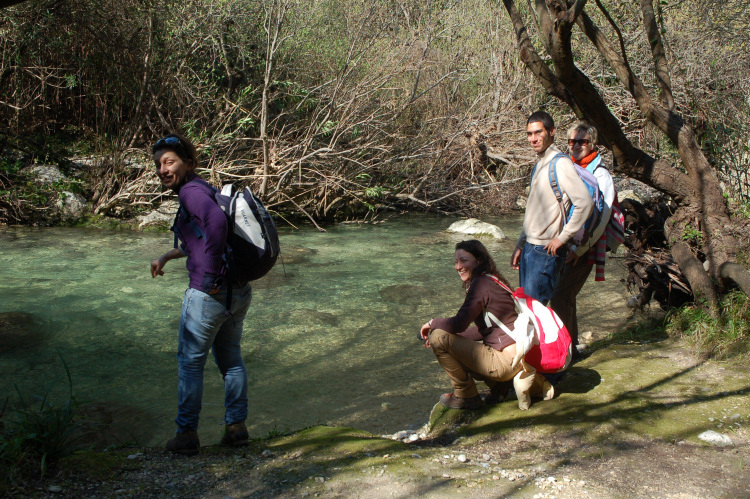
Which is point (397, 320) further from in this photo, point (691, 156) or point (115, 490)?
point (115, 490)

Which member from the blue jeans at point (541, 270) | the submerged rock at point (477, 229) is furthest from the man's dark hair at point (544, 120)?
the submerged rock at point (477, 229)

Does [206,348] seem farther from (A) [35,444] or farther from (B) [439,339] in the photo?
(B) [439,339]

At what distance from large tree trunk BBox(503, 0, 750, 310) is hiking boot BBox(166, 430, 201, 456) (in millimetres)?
3618

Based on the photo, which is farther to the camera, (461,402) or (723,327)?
(723,327)

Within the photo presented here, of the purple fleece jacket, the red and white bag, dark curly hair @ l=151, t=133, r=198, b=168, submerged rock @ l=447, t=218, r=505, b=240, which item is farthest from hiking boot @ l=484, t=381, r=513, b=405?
submerged rock @ l=447, t=218, r=505, b=240

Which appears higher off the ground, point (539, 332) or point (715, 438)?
point (539, 332)

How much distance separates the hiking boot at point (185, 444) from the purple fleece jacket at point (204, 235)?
803mm

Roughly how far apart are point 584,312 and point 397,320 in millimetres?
2160

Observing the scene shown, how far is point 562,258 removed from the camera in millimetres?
4168

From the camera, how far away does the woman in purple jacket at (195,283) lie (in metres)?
3.29

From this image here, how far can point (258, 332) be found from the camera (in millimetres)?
6441

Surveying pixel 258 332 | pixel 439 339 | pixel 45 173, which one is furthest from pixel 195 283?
pixel 45 173

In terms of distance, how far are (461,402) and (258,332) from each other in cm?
291

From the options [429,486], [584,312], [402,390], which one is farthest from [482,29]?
[429,486]
